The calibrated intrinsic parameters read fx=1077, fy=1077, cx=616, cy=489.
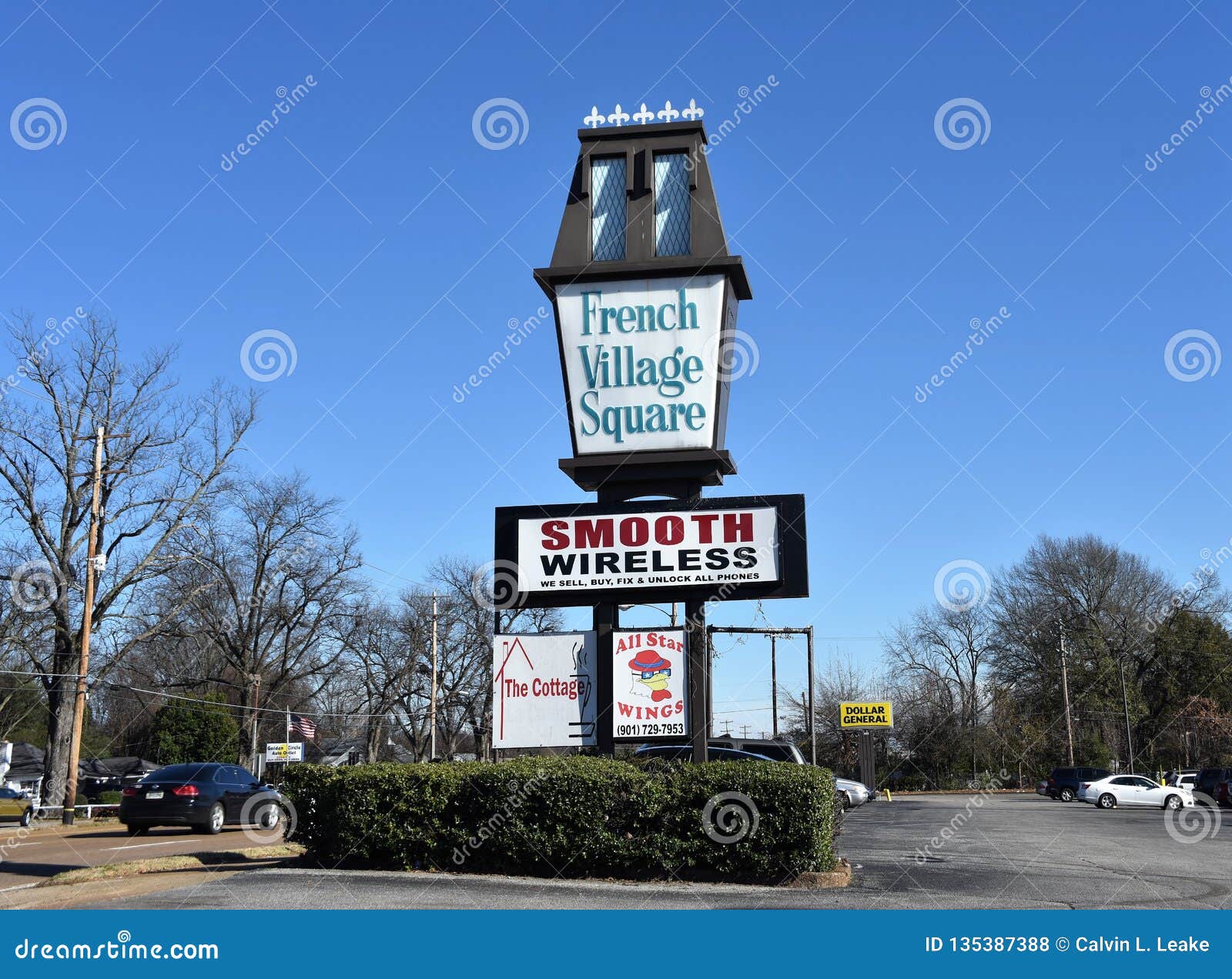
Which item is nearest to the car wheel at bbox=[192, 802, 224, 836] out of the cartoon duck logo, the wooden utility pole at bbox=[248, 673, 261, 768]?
the cartoon duck logo

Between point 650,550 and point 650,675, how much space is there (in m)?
1.64

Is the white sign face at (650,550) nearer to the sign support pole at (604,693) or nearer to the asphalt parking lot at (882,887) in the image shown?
the sign support pole at (604,693)

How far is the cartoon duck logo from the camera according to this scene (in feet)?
46.1

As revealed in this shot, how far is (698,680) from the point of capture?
14.0 m

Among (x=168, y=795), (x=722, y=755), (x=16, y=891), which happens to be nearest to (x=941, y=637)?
(x=722, y=755)

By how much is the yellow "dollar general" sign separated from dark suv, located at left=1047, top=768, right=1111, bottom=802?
8328 millimetres

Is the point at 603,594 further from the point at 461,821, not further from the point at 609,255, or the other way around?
the point at 609,255

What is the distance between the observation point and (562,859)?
1220 centimetres

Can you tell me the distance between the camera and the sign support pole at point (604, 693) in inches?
554

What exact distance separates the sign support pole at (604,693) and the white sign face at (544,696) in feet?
0.27

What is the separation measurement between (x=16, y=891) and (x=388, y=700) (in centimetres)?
5322

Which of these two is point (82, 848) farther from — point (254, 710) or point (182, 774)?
point (254, 710)

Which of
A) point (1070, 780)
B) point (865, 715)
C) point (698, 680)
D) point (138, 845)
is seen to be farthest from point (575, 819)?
point (865, 715)

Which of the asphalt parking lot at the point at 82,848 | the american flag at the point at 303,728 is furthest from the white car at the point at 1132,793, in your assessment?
the american flag at the point at 303,728
